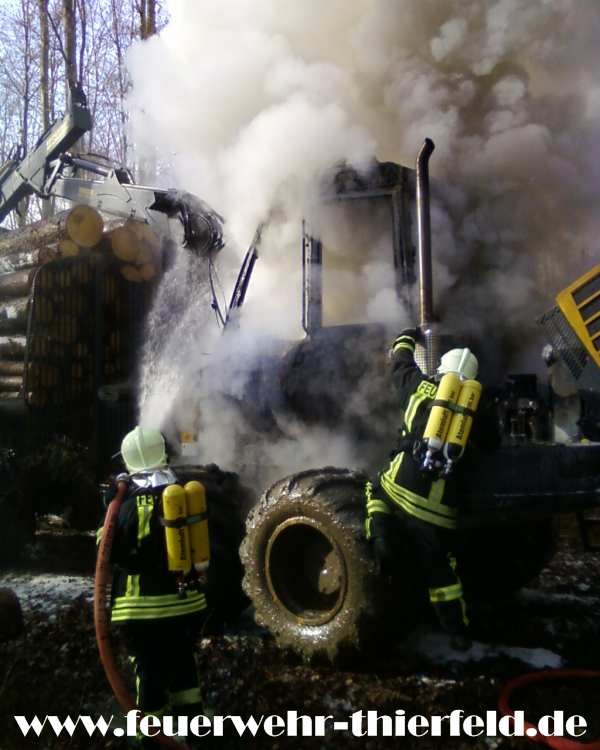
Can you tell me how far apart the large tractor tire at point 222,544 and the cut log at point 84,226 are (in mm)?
3546

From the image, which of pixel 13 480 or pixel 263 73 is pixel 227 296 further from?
pixel 13 480

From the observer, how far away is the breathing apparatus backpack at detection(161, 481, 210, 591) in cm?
304

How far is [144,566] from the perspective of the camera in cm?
318

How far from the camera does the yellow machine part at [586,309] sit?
3699mm

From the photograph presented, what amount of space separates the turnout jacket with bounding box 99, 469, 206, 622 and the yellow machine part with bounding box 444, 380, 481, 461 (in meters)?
1.46

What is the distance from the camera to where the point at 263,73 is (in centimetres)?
636

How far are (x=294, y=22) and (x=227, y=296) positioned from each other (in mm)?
2721

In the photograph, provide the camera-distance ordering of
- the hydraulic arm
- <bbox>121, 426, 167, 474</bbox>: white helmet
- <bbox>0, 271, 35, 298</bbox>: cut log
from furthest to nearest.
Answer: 1. <bbox>0, 271, 35, 298</bbox>: cut log
2. the hydraulic arm
3. <bbox>121, 426, 167, 474</bbox>: white helmet

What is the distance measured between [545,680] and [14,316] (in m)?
5.85

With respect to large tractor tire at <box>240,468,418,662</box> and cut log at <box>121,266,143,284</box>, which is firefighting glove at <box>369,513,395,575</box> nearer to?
large tractor tire at <box>240,468,418,662</box>

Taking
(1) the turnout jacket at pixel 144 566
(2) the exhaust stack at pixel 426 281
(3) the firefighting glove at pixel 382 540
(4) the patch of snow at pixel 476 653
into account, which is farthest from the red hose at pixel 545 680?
(2) the exhaust stack at pixel 426 281

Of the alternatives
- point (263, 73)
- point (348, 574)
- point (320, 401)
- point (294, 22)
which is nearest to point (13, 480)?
point (320, 401)

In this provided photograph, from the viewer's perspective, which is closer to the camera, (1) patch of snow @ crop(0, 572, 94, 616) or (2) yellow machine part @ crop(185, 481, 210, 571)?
(2) yellow machine part @ crop(185, 481, 210, 571)

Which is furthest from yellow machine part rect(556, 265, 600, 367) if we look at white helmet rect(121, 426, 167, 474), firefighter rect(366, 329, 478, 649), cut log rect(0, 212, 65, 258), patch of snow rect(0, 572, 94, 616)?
cut log rect(0, 212, 65, 258)
